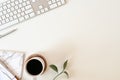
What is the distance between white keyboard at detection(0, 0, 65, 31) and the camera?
104cm

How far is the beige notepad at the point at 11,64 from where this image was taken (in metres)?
1.05

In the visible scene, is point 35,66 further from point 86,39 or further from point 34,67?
point 86,39

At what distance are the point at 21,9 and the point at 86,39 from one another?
28 centimetres

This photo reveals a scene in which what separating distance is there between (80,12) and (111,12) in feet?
0.40

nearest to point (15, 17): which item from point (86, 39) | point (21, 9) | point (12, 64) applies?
point (21, 9)

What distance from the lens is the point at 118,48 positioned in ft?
3.39

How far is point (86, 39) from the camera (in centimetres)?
104

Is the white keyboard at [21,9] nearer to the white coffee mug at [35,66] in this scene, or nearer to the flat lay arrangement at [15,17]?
the flat lay arrangement at [15,17]

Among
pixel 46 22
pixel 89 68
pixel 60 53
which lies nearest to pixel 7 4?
pixel 46 22

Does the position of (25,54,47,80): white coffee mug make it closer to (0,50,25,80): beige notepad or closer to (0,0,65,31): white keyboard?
(0,50,25,80): beige notepad

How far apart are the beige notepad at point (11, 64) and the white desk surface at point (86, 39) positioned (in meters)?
0.05

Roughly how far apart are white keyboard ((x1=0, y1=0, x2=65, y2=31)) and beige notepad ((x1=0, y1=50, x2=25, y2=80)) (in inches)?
4.3

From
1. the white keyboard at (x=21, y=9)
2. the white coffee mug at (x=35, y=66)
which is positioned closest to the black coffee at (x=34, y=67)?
the white coffee mug at (x=35, y=66)

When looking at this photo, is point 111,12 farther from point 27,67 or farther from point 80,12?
point 27,67
